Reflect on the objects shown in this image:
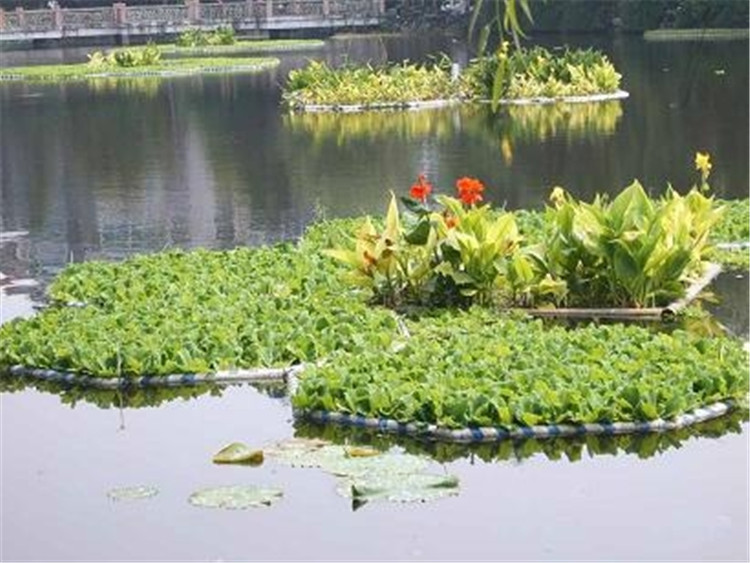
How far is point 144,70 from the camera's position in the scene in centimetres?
4612

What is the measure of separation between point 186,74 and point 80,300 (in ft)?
112

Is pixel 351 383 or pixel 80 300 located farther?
pixel 80 300

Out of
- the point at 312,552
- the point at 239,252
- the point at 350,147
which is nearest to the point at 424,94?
the point at 350,147

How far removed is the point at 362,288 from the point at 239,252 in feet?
7.16

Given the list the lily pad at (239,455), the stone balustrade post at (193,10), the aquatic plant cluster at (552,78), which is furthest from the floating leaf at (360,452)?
the stone balustrade post at (193,10)

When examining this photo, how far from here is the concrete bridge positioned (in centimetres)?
6606

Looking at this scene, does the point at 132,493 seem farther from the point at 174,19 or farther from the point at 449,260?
the point at 174,19

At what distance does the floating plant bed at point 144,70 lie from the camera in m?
45.2

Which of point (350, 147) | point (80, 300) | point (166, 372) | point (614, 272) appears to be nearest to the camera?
point (166, 372)

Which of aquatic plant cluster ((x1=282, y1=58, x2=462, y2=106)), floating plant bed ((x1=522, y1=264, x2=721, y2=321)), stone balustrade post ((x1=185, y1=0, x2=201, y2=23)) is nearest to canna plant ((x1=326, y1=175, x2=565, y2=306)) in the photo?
floating plant bed ((x1=522, y1=264, x2=721, y2=321))

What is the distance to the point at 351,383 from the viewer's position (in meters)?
9.71

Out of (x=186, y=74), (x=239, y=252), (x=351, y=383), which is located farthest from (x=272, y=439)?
(x=186, y=74)

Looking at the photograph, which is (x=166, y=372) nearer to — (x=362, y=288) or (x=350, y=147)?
(x=362, y=288)

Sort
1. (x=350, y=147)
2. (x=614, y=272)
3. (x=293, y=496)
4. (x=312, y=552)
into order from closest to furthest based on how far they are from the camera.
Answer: (x=312, y=552)
(x=293, y=496)
(x=614, y=272)
(x=350, y=147)
